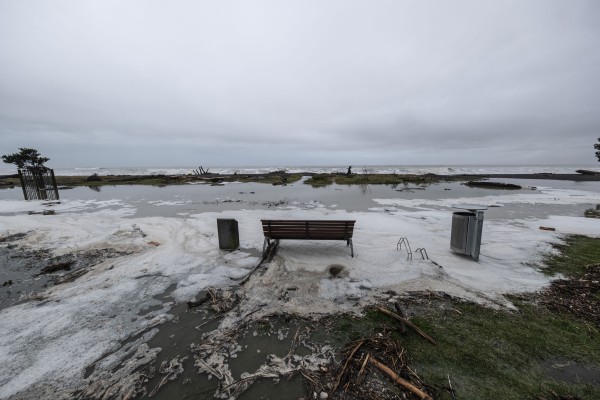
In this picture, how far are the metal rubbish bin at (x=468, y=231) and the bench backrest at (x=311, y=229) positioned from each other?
322 cm

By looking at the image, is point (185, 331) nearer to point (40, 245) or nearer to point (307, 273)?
point (307, 273)

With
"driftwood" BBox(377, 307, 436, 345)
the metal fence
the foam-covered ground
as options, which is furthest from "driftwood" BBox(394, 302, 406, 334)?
the metal fence

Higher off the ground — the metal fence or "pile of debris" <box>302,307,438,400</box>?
the metal fence

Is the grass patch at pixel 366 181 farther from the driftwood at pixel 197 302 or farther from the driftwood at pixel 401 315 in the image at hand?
the driftwood at pixel 401 315

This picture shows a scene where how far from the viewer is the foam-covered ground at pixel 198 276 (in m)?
3.93

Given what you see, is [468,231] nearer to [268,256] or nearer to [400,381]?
[400,381]

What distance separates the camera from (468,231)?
711cm

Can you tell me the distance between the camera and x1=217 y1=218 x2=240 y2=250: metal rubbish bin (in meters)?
7.96

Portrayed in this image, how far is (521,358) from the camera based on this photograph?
3.51m

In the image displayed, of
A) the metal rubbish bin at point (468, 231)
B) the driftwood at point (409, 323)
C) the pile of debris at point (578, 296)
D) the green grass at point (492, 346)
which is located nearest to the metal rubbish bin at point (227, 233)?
the green grass at point (492, 346)

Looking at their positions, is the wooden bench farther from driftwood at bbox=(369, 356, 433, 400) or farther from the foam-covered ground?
driftwood at bbox=(369, 356, 433, 400)

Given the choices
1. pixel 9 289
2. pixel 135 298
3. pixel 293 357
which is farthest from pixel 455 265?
pixel 9 289

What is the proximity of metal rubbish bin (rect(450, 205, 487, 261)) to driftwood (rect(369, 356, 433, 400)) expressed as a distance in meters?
5.21

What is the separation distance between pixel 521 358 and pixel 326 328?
2785 millimetres
